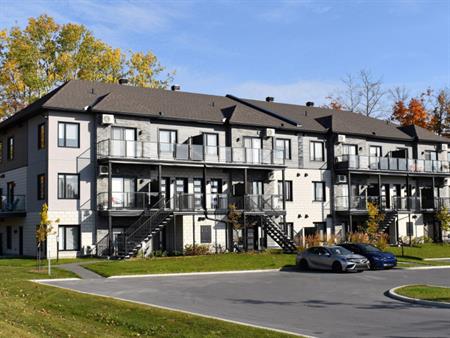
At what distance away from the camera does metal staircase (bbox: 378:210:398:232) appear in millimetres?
45375

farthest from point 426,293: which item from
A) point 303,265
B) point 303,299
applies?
point 303,265

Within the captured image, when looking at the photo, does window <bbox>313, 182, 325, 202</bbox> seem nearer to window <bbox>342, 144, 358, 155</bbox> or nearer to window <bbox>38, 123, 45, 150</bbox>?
window <bbox>342, 144, 358, 155</bbox>

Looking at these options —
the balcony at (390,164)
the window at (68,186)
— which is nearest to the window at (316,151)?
the balcony at (390,164)

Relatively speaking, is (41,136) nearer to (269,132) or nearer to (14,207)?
(14,207)

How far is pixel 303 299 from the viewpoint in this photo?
1941 cm

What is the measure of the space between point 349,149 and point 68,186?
21489mm

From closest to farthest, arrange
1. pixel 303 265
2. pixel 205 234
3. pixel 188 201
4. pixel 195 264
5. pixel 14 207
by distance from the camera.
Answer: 1. pixel 195 264
2. pixel 303 265
3. pixel 188 201
4. pixel 14 207
5. pixel 205 234

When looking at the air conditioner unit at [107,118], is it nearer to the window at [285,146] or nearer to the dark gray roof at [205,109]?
the dark gray roof at [205,109]

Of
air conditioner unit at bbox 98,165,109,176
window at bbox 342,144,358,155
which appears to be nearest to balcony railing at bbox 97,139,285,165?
air conditioner unit at bbox 98,165,109,176

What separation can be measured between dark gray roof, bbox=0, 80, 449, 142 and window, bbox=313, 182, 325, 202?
3.79m

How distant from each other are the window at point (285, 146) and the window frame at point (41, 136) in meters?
15.5

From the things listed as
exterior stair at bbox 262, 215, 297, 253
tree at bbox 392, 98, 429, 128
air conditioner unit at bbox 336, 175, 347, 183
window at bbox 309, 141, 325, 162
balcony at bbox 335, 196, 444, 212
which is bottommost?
exterior stair at bbox 262, 215, 297, 253

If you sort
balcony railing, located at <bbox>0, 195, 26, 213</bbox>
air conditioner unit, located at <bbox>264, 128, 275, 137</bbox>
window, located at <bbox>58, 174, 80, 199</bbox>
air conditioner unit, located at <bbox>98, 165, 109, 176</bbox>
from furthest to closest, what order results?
1. air conditioner unit, located at <bbox>264, 128, 275, 137</bbox>
2. balcony railing, located at <bbox>0, 195, 26, 213</bbox>
3. air conditioner unit, located at <bbox>98, 165, 109, 176</bbox>
4. window, located at <bbox>58, 174, 80, 199</bbox>

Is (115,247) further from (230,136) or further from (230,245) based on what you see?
(230,136)
